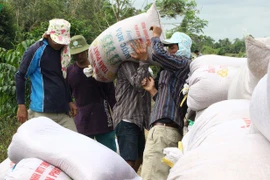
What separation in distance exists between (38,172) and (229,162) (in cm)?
107

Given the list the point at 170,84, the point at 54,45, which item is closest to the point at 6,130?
the point at 54,45

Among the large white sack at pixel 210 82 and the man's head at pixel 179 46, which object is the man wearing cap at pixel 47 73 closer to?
the man's head at pixel 179 46

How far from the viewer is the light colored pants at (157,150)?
2.84 metres

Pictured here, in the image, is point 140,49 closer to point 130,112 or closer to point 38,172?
point 130,112

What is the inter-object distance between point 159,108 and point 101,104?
1061mm

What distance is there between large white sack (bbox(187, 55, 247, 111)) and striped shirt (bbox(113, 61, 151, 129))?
1.99 ft

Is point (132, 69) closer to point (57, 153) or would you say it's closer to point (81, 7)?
point (57, 153)

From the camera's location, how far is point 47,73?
3678 millimetres

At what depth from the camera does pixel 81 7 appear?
21.5m

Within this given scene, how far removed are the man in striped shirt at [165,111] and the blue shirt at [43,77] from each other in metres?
0.97

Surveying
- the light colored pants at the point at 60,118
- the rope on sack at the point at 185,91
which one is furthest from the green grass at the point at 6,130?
the rope on sack at the point at 185,91

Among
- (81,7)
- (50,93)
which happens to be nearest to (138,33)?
(50,93)

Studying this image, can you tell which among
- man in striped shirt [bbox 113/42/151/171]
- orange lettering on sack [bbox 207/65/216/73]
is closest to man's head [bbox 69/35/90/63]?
man in striped shirt [bbox 113/42/151/171]

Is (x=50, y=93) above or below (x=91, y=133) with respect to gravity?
above
